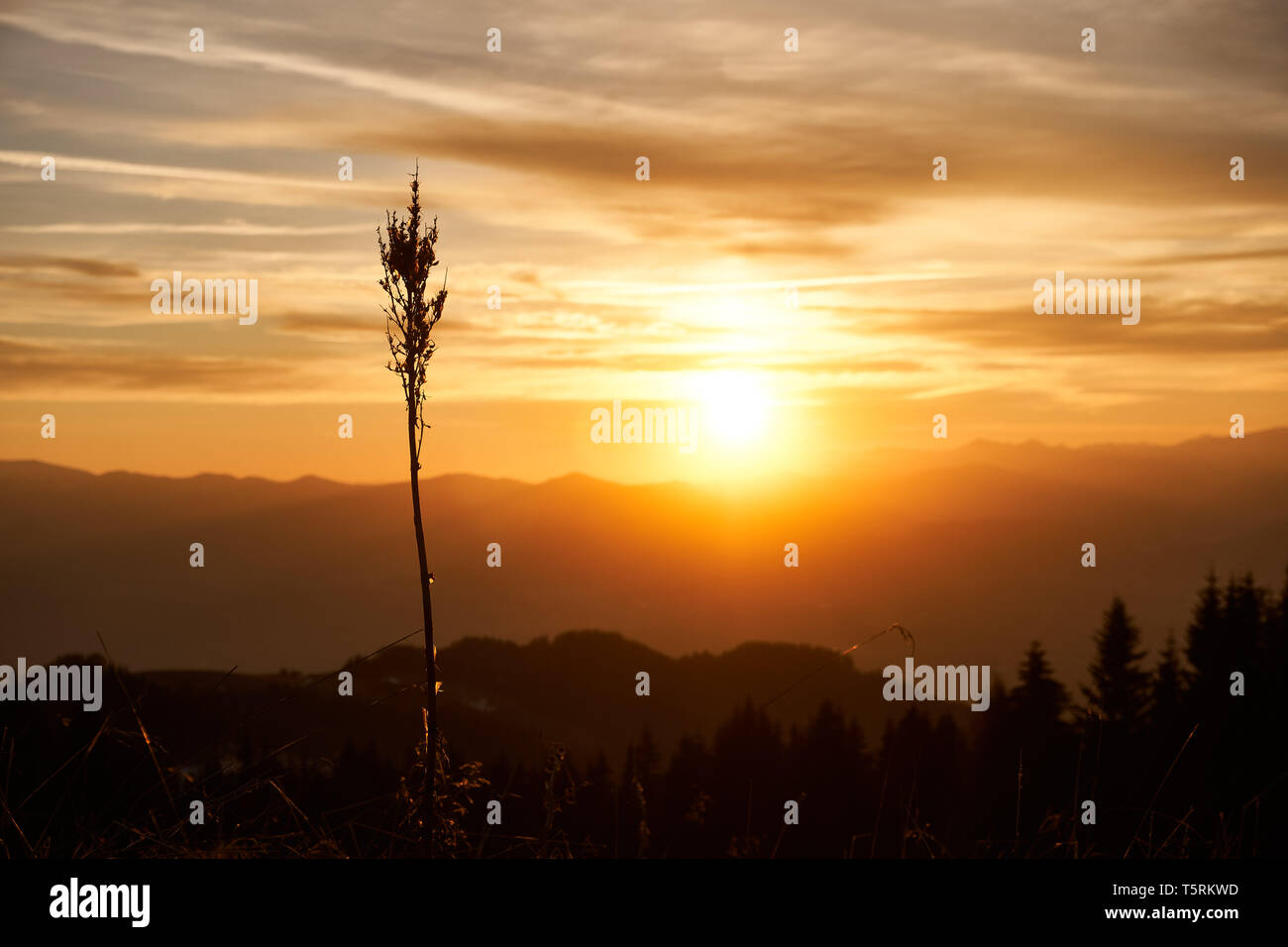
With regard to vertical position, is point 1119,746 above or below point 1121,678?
below

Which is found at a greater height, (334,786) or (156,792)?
(156,792)

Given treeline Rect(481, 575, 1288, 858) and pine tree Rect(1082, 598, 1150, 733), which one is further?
pine tree Rect(1082, 598, 1150, 733)

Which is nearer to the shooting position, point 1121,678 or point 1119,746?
point 1119,746

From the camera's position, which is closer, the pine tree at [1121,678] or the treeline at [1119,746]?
the treeline at [1119,746]

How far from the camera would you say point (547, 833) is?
492 cm
